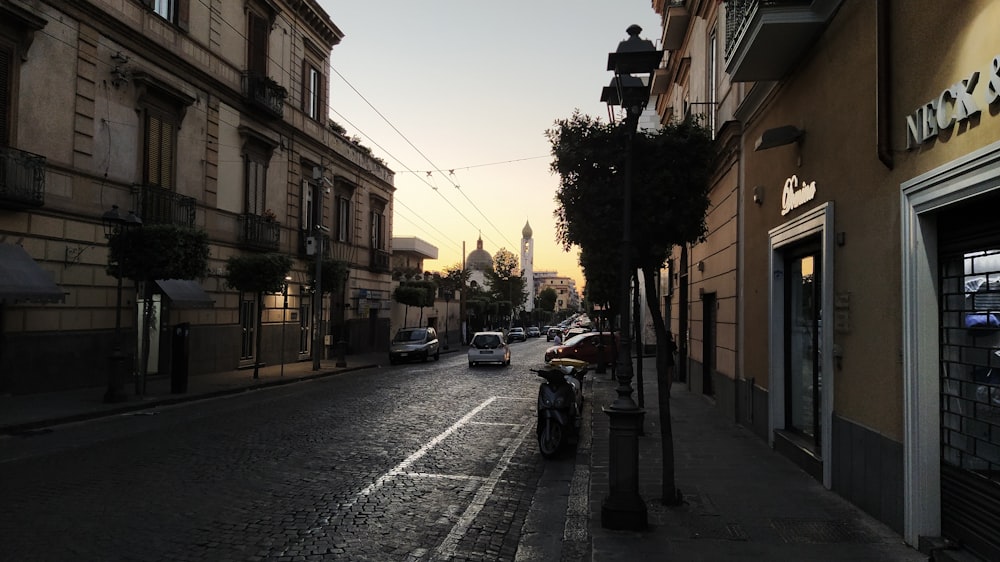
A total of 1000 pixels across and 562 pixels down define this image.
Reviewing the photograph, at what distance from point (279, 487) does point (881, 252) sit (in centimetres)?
600

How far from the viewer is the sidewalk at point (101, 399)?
10.4 meters

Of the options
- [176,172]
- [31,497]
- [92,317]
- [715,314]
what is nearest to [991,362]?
[31,497]

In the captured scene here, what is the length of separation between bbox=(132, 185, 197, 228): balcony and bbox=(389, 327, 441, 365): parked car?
10.9 m

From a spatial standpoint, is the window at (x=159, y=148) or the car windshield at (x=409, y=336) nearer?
the window at (x=159, y=148)

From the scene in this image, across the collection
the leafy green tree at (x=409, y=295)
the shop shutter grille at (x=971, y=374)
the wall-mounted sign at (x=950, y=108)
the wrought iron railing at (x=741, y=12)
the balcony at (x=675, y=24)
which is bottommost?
the shop shutter grille at (x=971, y=374)

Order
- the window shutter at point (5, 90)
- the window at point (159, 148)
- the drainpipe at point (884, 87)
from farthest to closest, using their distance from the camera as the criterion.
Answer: the window at point (159, 148), the window shutter at point (5, 90), the drainpipe at point (884, 87)

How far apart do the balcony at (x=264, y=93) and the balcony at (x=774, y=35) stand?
56.6 ft

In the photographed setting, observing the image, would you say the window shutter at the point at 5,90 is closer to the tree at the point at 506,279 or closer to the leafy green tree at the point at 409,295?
the leafy green tree at the point at 409,295

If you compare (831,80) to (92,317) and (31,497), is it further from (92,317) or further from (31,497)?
(92,317)

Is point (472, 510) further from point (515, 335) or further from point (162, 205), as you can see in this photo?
point (515, 335)

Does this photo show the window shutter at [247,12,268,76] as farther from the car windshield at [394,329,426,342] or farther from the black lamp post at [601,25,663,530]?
the black lamp post at [601,25,663,530]

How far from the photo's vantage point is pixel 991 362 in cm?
429

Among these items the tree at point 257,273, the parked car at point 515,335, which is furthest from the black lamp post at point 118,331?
the parked car at point 515,335

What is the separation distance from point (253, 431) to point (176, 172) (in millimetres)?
10995
